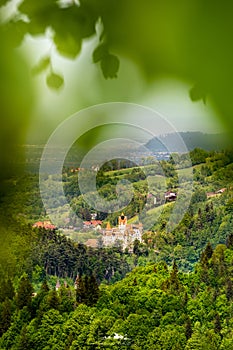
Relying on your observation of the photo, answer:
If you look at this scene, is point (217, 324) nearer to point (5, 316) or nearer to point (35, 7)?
point (5, 316)

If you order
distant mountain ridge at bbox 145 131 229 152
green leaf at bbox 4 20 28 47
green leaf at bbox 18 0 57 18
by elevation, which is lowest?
distant mountain ridge at bbox 145 131 229 152

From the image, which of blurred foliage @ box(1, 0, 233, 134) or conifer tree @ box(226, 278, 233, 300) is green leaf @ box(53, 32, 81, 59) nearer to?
blurred foliage @ box(1, 0, 233, 134)

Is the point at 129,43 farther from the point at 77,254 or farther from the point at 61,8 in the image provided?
the point at 77,254

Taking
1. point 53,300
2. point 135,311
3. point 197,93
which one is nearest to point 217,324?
point 135,311

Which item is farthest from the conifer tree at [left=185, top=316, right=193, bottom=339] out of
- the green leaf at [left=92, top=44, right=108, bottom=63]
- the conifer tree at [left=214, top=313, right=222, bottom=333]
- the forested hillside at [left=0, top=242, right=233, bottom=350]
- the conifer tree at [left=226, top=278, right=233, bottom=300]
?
the green leaf at [left=92, top=44, right=108, bottom=63]

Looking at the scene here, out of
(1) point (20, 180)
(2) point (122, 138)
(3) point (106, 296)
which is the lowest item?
(3) point (106, 296)

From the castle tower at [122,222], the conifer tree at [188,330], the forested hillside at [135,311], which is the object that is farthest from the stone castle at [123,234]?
the conifer tree at [188,330]

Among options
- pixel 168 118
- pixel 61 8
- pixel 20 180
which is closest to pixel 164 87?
pixel 61 8
